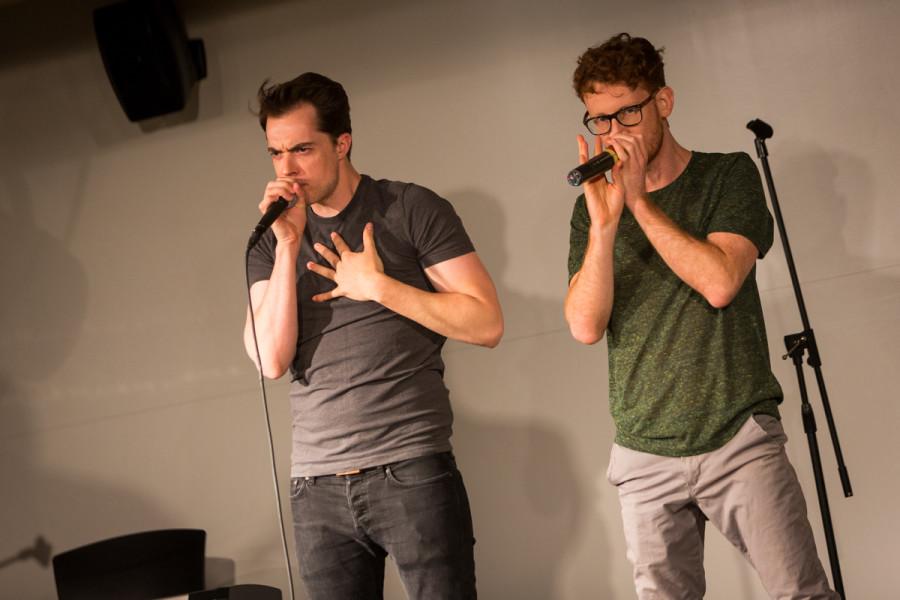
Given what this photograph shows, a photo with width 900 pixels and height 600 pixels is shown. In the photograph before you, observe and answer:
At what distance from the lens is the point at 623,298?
2137mm

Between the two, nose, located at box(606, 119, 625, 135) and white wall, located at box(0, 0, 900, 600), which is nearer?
nose, located at box(606, 119, 625, 135)

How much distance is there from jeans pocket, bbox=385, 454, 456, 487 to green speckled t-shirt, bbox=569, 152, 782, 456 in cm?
43

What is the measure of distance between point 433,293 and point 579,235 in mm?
448

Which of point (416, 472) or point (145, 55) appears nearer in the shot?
point (416, 472)

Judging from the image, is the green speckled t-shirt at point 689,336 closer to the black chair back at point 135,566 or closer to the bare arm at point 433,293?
the bare arm at point 433,293

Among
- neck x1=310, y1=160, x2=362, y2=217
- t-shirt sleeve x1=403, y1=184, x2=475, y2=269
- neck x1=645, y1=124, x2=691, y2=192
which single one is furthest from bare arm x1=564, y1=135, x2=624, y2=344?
neck x1=310, y1=160, x2=362, y2=217

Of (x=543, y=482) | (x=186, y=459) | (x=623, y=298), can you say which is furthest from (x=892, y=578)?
(x=186, y=459)

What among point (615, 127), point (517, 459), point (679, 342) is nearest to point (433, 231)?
point (615, 127)

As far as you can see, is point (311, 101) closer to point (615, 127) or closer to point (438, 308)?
point (438, 308)

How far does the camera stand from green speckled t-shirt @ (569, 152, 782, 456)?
77.4 inches

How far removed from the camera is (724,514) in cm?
197

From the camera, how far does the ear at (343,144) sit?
7.31 feet

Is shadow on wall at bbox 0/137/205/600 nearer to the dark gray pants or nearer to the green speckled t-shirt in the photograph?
the dark gray pants

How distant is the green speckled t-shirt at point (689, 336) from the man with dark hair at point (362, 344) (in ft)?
1.05
